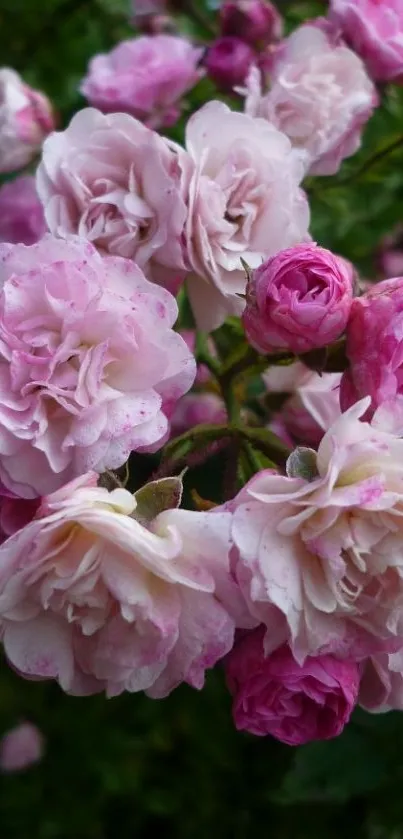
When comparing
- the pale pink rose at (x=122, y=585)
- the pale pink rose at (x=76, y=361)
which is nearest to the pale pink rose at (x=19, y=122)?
the pale pink rose at (x=76, y=361)

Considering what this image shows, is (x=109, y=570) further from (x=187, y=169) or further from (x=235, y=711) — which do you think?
(x=187, y=169)

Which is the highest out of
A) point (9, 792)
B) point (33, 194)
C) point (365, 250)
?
point (33, 194)

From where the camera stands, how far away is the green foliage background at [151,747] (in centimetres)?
145

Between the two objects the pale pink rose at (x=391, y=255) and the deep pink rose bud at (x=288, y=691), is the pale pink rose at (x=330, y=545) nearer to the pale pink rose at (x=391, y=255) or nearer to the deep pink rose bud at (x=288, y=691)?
the deep pink rose bud at (x=288, y=691)

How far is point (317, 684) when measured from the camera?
0.71 meters

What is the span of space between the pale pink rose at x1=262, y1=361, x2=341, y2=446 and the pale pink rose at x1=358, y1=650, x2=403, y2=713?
0.20 meters

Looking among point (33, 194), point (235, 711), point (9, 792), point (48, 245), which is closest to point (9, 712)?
point (9, 792)

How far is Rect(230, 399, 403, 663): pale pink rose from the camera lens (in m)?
0.65

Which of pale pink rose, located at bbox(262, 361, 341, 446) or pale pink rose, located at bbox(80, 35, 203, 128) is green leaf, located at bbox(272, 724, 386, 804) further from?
pale pink rose, located at bbox(80, 35, 203, 128)

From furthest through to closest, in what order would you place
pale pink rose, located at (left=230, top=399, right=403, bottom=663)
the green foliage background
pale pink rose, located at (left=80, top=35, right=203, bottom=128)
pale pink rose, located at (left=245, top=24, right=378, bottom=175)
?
the green foliage background
pale pink rose, located at (left=80, top=35, right=203, bottom=128)
pale pink rose, located at (left=245, top=24, right=378, bottom=175)
pale pink rose, located at (left=230, top=399, right=403, bottom=663)

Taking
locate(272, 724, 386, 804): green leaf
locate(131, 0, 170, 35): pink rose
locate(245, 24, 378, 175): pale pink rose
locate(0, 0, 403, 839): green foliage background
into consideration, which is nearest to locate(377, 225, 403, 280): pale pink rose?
locate(0, 0, 403, 839): green foliage background

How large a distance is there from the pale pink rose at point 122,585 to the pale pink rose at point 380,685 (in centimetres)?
13

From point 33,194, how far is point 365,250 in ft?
1.79

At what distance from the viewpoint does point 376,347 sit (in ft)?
2.45
